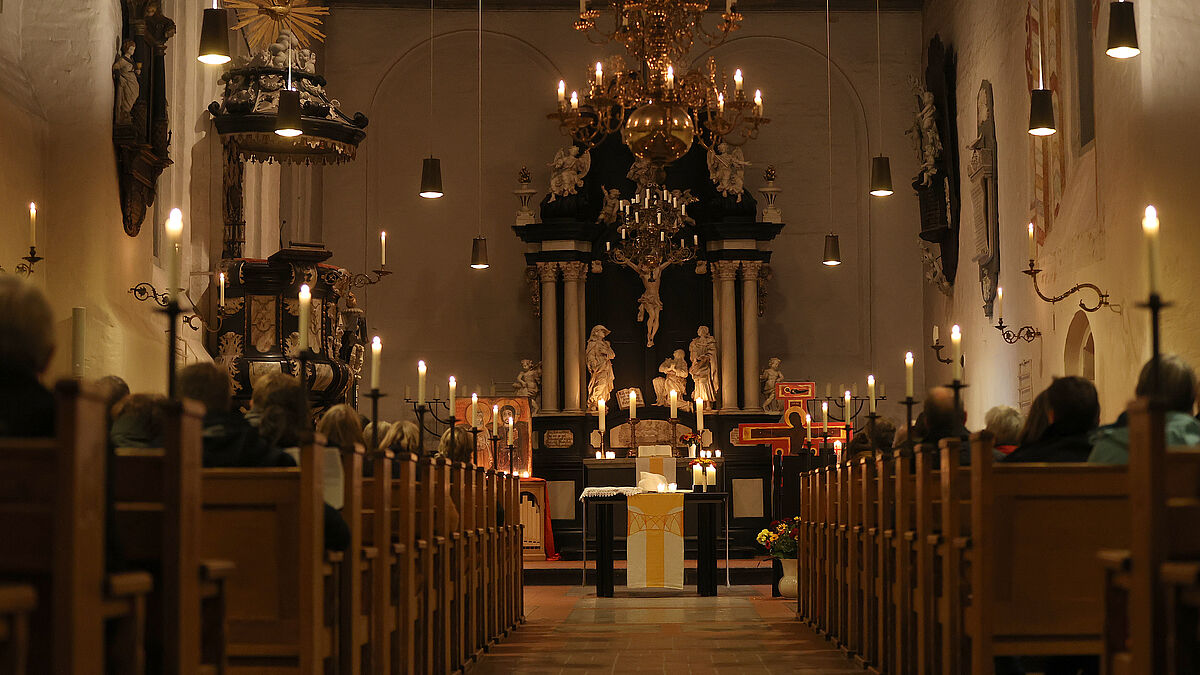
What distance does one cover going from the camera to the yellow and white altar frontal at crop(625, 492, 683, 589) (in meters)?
11.5

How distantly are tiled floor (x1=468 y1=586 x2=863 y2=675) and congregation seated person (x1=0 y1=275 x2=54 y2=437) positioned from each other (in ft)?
14.8

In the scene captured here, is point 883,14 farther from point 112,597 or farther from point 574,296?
point 112,597

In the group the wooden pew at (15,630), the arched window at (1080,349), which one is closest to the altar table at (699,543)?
the arched window at (1080,349)

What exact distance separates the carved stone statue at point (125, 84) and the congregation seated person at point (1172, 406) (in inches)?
322

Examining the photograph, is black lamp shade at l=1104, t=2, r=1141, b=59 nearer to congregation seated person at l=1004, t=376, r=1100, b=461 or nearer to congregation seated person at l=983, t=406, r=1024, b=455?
congregation seated person at l=983, t=406, r=1024, b=455

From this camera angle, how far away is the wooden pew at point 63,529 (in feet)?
8.90

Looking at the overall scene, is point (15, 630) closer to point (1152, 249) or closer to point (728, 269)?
point (1152, 249)

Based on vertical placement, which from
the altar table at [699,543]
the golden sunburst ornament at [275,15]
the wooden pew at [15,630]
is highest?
the golden sunburst ornament at [275,15]

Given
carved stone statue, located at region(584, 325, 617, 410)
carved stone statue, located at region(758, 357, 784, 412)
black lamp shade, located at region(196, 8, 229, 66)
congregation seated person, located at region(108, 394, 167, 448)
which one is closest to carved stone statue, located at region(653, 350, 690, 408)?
carved stone statue, located at region(584, 325, 617, 410)

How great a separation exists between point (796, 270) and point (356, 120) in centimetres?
815

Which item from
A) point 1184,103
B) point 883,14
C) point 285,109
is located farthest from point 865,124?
point 285,109

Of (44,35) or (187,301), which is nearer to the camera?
(44,35)

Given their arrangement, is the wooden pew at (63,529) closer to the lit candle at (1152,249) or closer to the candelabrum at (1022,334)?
the lit candle at (1152,249)

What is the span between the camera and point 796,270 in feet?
59.7
